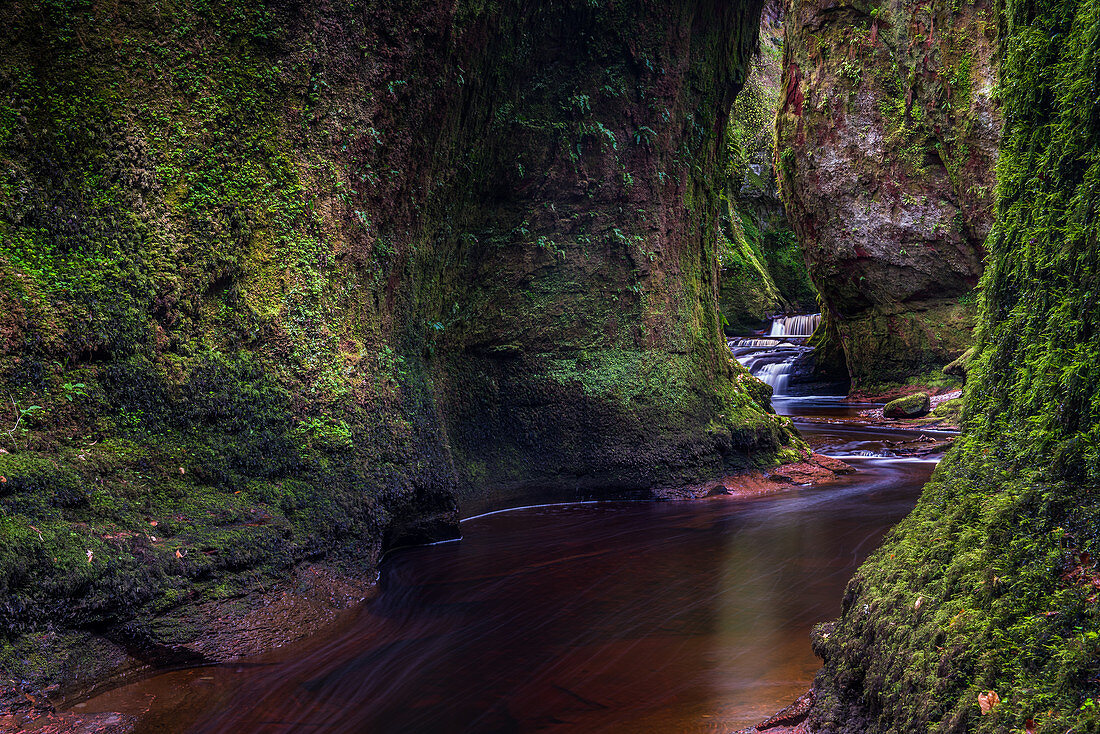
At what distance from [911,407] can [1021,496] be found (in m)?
13.2

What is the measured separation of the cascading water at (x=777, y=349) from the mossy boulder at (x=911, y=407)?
3.58 metres

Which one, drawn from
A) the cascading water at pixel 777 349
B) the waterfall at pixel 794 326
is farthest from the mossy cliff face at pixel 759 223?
the cascading water at pixel 777 349

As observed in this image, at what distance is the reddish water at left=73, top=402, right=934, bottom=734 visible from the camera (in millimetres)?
3336

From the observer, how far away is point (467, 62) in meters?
6.38

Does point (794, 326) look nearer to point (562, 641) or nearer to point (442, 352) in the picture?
point (442, 352)

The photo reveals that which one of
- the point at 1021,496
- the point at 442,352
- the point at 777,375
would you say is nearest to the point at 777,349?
the point at 777,375

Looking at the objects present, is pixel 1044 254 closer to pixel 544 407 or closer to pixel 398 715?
pixel 398 715

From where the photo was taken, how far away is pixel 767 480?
848 cm

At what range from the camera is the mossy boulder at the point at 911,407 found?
13945 mm

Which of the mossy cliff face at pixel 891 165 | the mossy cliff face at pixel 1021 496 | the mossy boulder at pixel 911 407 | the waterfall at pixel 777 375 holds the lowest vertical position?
the mossy boulder at pixel 911 407

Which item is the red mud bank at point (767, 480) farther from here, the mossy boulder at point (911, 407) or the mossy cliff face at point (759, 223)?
the mossy cliff face at point (759, 223)

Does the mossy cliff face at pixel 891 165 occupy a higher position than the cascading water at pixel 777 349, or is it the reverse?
the mossy cliff face at pixel 891 165

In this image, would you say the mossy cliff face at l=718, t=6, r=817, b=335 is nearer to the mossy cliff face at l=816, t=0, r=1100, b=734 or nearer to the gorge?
the gorge

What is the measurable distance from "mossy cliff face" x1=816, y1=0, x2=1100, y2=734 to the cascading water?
1489 centimetres
